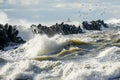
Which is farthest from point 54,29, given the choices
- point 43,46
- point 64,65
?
point 64,65

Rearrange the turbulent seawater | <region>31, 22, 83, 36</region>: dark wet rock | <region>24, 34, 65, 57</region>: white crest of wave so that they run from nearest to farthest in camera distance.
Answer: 1. the turbulent seawater
2. <region>24, 34, 65, 57</region>: white crest of wave
3. <region>31, 22, 83, 36</region>: dark wet rock

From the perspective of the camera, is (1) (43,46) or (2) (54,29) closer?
(1) (43,46)

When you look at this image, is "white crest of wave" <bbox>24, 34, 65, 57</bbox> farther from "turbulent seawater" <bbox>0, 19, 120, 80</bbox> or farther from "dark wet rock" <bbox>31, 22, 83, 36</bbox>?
"dark wet rock" <bbox>31, 22, 83, 36</bbox>

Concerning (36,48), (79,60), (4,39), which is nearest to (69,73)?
(79,60)

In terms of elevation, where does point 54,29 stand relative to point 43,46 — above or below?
above

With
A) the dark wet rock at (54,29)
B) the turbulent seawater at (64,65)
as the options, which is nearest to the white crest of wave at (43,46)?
the turbulent seawater at (64,65)

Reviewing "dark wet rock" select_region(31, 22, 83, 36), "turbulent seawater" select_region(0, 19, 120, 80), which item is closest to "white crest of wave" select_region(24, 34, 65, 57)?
"turbulent seawater" select_region(0, 19, 120, 80)

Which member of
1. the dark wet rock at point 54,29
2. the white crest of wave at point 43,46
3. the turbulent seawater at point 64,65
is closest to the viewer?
the turbulent seawater at point 64,65

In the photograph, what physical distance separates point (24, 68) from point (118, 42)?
16980 millimetres

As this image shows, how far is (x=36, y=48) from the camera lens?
134 ft

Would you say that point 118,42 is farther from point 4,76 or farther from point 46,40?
point 4,76

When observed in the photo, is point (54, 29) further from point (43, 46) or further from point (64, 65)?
point (64, 65)

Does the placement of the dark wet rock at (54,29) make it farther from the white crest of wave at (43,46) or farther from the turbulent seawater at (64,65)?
the turbulent seawater at (64,65)

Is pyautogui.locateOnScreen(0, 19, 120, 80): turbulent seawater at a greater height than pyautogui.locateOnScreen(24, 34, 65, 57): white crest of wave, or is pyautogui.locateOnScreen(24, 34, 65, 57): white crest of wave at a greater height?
pyautogui.locateOnScreen(24, 34, 65, 57): white crest of wave
